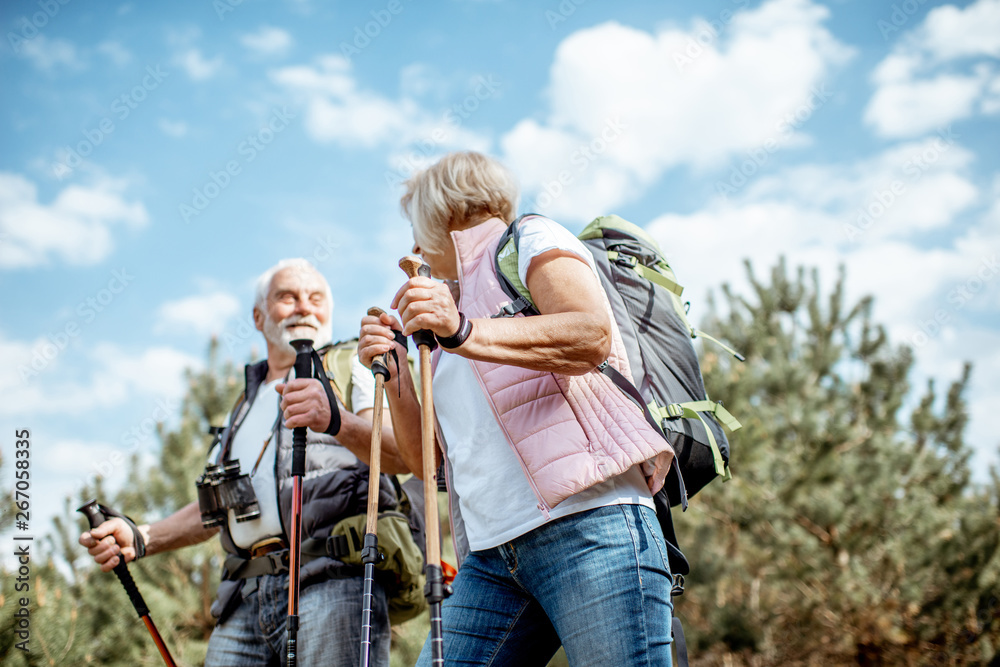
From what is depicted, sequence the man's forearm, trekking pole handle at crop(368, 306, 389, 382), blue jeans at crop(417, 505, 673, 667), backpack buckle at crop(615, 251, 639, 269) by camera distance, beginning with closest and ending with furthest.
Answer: blue jeans at crop(417, 505, 673, 667) → trekking pole handle at crop(368, 306, 389, 382) → backpack buckle at crop(615, 251, 639, 269) → the man's forearm

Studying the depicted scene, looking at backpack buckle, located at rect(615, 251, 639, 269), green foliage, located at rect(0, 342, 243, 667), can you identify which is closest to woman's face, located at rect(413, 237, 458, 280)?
backpack buckle, located at rect(615, 251, 639, 269)

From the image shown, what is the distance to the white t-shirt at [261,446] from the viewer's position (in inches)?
97.1

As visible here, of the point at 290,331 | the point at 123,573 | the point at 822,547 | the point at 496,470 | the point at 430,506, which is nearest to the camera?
the point at 430,506

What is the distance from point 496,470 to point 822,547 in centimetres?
627

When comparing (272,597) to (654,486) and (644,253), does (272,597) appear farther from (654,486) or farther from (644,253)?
(644,253)

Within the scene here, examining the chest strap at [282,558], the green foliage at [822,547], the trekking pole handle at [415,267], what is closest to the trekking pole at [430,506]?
the trekking pole handle at [415,267]

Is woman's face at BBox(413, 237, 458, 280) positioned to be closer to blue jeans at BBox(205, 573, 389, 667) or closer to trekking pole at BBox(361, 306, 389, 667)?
trekking pole at BBox(361, 306, 389, 667)

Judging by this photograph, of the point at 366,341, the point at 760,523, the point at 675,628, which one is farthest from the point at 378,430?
the point at 760,523

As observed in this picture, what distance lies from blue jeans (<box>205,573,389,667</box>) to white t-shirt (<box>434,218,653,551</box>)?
79 centimetres

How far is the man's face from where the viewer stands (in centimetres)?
287

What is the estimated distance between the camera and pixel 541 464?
1.48 meters

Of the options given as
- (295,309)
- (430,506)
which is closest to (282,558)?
(295,309)

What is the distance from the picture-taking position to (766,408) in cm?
721

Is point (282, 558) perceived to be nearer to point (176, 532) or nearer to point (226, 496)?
point (226, 496)
